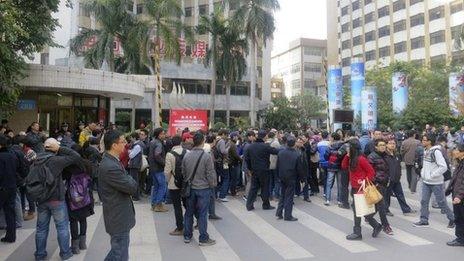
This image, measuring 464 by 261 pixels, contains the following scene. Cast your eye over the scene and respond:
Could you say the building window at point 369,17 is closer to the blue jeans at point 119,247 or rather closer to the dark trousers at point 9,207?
the dark trousers at point 9,207

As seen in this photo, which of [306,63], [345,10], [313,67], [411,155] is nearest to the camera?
[411,155]

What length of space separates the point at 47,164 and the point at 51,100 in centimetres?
1463

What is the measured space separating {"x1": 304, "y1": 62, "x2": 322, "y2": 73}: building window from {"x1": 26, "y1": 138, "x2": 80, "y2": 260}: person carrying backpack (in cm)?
8599

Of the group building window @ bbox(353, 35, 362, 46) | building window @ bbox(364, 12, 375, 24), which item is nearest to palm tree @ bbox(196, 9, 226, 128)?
building window @ bbox(364, 12, 375, 24)

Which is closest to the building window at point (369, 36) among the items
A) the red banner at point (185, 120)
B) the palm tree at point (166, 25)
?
the palm tree at point (166, 25)

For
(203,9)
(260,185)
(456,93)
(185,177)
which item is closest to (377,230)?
(260,185)

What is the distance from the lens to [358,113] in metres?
31.0

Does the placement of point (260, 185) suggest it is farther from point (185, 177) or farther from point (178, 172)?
point (185, 177)

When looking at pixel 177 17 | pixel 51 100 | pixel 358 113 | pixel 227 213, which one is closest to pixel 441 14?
pixel 358 113

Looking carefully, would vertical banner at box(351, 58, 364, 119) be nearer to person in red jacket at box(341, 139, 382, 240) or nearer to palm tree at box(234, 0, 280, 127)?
palm tree at box(234, 0, 280, 127)

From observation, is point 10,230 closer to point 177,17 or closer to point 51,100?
point 51,100

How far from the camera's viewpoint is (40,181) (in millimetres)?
5969

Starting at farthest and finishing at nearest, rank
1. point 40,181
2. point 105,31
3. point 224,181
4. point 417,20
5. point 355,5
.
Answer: point 355,5, point 417,20, point 105,31, point 224,181, point 40,181

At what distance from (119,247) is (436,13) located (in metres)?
59.9
